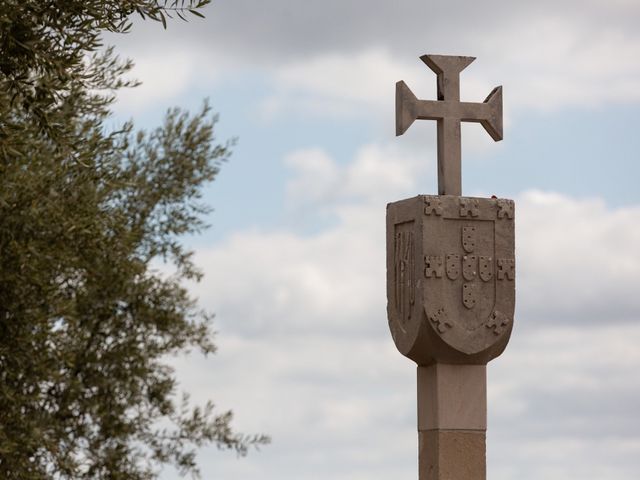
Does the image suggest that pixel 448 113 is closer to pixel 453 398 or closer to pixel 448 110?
pixel 448 110

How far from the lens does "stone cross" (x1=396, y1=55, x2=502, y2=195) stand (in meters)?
15.2

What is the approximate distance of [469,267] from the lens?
48.8 feet

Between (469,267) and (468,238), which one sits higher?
(468,238)

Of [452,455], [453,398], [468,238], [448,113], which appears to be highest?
[448,113]

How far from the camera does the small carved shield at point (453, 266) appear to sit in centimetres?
1473

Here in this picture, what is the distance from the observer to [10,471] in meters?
20.5

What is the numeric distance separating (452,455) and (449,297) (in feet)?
4.99

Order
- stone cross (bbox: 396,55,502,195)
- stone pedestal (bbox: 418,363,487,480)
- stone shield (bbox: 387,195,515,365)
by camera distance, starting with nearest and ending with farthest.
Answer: stone shield (bbox: 387,195,515,365), stone pedestal (bbox: 418,363,487,480), stone cross (bbox: 396,55,502,195)

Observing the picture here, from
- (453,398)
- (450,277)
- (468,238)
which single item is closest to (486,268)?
(468,238)

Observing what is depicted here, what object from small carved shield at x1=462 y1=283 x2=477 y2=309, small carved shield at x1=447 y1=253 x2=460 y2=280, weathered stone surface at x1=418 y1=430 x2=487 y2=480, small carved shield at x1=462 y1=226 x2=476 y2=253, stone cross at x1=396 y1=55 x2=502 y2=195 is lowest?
weathered stone surface at x1=418 y1=430 x2=487 y2=480

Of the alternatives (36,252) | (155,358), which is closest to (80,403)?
(155,358)

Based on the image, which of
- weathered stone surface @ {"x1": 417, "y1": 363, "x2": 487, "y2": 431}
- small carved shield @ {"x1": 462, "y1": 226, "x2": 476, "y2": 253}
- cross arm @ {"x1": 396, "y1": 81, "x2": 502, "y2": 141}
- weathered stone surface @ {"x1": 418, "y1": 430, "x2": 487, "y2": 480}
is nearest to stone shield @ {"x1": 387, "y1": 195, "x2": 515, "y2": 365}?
small carved shield @ {"x1": 462, "y1": 226, "x2": 476, "y2": 253}

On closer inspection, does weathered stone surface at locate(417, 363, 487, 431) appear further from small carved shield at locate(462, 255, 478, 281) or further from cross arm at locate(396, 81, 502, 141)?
cross arm at locate(396, 81, 502, 141)

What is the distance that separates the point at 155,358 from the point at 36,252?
4653 mm
